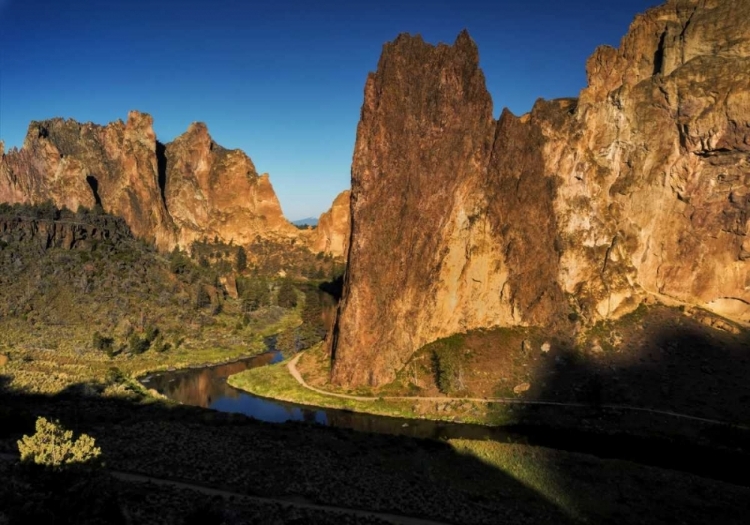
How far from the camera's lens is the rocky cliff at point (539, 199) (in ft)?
297

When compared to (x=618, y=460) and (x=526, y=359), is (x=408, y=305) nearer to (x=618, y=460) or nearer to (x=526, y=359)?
(x=526, y=359)

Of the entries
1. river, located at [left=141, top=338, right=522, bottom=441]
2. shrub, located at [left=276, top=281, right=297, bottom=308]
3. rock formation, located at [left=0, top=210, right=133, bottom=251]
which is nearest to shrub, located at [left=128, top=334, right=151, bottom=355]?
river, located at [left=141, top=338, right=522, bottom=441]

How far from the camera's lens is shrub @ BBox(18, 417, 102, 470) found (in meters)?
31.0

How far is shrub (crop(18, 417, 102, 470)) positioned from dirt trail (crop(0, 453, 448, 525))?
1098cm

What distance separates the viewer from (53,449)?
31.0m

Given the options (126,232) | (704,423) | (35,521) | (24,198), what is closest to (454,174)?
(704,423)

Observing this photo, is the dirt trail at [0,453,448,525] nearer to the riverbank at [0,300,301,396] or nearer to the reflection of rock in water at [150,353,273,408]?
the riverbank at [0,300,301,396]

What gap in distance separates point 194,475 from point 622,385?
59.8 meters

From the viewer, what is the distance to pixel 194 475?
45.2 metres

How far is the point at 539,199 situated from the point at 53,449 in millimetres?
82820

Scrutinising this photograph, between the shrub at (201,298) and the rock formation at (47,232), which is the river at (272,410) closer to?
the shrub at (201,298)

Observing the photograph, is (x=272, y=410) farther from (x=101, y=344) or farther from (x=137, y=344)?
(x=101, y=344)

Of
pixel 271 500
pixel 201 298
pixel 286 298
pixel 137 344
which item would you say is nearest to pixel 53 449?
pixel 271 500

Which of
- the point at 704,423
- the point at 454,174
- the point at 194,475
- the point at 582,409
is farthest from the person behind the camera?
the point at 454,174
